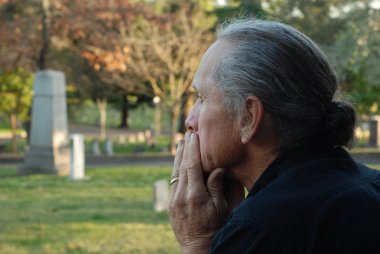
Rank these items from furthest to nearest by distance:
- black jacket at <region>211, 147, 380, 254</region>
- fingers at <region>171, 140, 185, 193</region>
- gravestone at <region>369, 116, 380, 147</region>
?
1. gravestone at <region>369, 116, 380, 147</region>
2. fingers at <region>171, 140, 185, 193</region>
3. black jacket at <region>211, 147, 380, 254</region>

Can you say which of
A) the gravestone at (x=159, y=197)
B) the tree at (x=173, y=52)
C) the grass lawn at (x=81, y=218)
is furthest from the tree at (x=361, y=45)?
the gravestone at (x=159, y=197)

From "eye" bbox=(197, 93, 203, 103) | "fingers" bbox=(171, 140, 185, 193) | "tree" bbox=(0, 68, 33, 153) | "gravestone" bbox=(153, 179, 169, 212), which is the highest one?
"eye" bbox=(197, 93, 203, 103)

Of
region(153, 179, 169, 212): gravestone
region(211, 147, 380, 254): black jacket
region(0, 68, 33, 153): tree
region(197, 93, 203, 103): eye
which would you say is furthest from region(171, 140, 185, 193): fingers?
region(0, 68, 33, 153): tree

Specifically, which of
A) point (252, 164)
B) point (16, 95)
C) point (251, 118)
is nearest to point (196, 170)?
point (252, 164)

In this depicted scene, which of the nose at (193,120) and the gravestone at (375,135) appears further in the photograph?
the gravestone at (375,135)

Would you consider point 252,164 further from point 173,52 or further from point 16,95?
point 16,95

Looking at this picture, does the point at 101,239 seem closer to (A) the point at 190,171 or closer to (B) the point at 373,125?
(A) the point at 190,171

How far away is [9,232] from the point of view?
9.03 m

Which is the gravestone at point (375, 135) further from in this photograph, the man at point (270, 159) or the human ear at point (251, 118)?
the human ear at point (251, 118)

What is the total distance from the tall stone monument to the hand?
17.3 m

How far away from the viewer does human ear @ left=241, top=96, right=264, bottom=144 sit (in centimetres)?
203

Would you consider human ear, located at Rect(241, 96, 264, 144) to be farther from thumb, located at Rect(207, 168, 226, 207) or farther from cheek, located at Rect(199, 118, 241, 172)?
thumb, located at Rect(207, 168, 226, 207)

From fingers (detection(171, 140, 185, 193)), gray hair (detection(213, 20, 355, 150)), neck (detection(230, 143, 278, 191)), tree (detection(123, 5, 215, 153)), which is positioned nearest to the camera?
gray hair (detection(213, 20, 355, 150))

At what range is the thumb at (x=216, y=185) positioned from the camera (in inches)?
88.6
